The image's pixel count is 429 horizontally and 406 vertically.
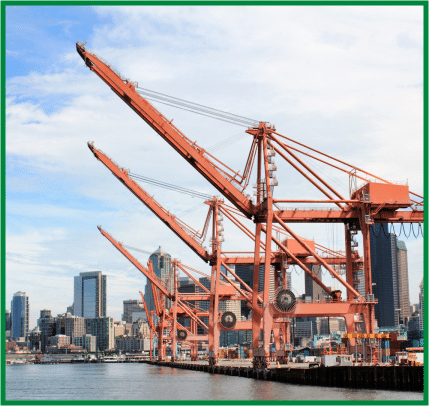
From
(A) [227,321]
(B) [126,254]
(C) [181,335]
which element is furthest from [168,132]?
(C) [181,335]

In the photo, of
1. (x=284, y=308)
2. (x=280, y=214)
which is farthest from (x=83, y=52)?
(x=284, y=308)

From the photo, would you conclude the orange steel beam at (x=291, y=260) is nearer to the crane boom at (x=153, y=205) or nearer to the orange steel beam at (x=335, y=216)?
the crane boom at (x=153, y=205)

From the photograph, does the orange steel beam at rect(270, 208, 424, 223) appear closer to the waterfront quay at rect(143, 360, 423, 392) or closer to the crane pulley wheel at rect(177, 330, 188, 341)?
the waterfront quay at rect(143, 360, 423, 392)

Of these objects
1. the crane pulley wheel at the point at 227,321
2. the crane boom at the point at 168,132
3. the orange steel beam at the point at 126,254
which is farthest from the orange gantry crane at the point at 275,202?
the orange steel beam at the point at 126,254

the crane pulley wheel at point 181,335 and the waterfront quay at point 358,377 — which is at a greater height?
the waterfront quay at point 358,377

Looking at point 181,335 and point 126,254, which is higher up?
point 126,254

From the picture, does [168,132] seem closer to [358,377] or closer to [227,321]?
[358,377]

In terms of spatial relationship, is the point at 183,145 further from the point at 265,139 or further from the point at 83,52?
the point at 83,52
